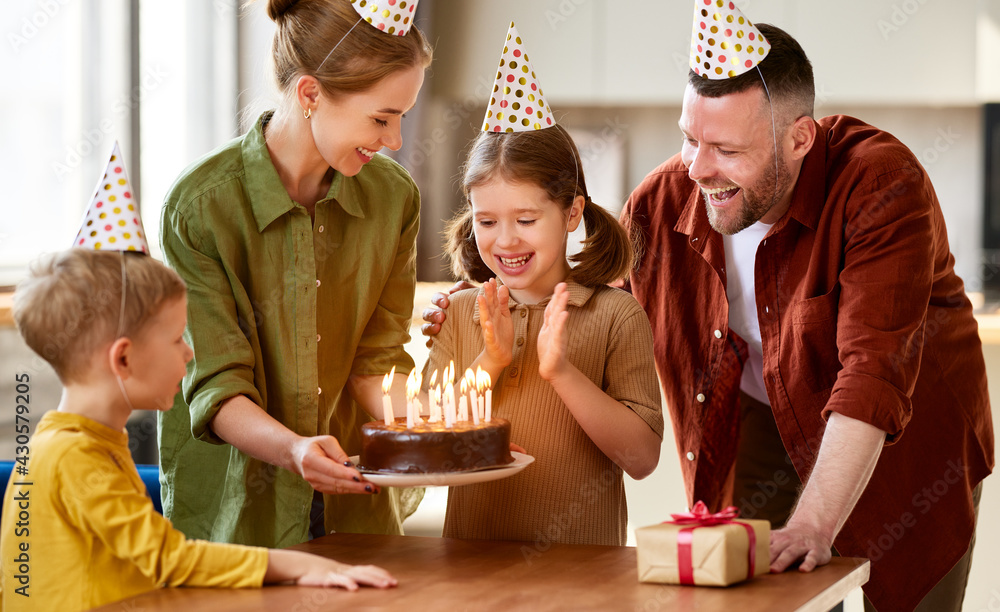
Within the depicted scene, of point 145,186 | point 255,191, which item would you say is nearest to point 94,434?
point 255,191

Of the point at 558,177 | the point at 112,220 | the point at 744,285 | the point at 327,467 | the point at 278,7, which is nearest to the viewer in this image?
the point at 112,220

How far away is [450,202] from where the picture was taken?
15.8 feet

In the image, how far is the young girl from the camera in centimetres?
180

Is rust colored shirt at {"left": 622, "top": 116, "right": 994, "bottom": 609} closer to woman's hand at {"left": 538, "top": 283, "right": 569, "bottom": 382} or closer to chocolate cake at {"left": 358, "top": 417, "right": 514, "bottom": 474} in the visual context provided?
woman's hand at {"left": 538, "top": 283, "right": 569, "bottom": 382}

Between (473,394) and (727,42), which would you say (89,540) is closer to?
(473,394)

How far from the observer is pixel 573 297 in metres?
1.91

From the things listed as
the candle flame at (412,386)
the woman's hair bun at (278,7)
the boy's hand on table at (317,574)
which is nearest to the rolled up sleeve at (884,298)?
the candle flame at (412,386)

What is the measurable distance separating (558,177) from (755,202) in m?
0.37

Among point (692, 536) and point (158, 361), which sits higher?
point (158, 361)

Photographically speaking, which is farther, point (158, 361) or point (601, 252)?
point (601, 252)

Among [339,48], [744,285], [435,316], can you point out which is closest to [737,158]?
[744,285]

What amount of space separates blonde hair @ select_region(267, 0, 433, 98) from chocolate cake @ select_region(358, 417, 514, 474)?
60 centimetres

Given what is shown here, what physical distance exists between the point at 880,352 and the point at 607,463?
1.67 ft

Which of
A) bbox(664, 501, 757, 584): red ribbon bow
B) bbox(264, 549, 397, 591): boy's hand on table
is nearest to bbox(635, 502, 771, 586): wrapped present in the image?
bbox(664, 501, 757, 584): red ribbon bow
